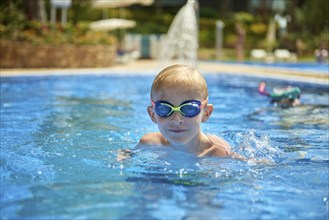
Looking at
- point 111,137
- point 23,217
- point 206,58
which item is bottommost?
point 206,58

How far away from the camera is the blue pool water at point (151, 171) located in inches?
109

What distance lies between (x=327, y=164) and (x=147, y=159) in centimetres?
137

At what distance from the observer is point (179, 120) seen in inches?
134

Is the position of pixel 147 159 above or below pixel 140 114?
above

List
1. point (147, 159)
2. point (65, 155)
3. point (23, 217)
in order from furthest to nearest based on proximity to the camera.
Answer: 1. point (65, 155)
2. point (147, 159)
3. point (23, 217)

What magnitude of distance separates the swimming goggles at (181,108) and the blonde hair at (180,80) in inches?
3.5

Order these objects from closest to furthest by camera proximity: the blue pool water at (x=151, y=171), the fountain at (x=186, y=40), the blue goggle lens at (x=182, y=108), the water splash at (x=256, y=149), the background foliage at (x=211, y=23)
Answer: the blue pool water at (x=151, y=171)
the blue goggle lens at (x=182, y=108)
the water splash at (x=256, y=149)
the background foliage at (x=211, y=23)
the fountain at (x=186, y=40)

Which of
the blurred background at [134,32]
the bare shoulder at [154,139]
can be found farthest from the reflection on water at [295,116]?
the blurred background at [134,32]

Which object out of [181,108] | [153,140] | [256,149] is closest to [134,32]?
[256,149]

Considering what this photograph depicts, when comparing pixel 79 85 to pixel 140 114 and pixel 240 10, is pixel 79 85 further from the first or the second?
pixel 240 10

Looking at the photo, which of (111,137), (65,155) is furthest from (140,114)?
(65,155)

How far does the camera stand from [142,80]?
13359 millimetres

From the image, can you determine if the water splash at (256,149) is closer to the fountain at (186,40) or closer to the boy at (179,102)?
the boy at (179,102)

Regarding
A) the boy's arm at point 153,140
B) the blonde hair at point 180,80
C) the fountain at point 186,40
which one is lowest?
the fountain at point 186,40
